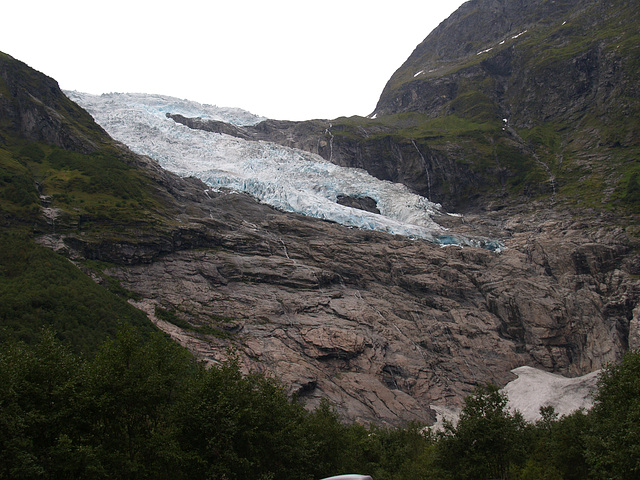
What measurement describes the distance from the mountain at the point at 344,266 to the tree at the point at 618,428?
22.6 m

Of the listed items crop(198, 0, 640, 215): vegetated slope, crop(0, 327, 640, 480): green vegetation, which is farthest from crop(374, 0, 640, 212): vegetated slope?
crop(0, 327, 640, 480): green vegetation

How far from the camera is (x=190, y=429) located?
19.6m

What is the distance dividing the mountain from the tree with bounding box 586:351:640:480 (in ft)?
74.1

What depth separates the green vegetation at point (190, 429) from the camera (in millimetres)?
16172

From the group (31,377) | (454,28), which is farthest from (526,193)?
(454,28)

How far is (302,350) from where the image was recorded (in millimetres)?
50906

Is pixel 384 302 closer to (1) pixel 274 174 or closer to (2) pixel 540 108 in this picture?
(1) pixel 274 174

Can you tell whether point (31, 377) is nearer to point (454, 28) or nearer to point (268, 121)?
point (268, 121)

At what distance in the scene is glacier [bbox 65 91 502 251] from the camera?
8400 cm

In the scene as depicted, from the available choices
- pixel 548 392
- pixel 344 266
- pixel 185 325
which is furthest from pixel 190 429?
pixel 344 266

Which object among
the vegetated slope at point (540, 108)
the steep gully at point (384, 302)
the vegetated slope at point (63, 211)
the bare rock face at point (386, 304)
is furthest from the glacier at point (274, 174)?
the vegetated slope at point (540, 108)

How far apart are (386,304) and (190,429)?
142 feet

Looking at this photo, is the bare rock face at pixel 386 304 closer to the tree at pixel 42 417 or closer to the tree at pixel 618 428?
the tree at pixel 618 428

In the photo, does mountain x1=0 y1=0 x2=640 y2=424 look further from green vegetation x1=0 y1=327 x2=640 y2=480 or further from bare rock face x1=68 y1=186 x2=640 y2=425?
green vegetation x1=0 y1=327 x2=640 y2=480
